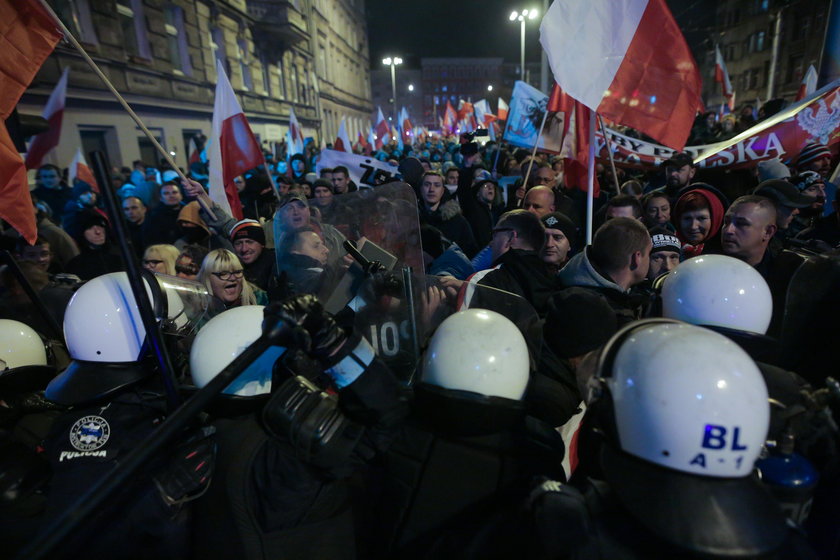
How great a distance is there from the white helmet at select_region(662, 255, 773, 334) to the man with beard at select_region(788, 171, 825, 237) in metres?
3.42

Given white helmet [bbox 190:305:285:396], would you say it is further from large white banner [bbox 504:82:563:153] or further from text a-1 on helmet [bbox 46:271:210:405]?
large white banner [bbox 504:82:563:153]

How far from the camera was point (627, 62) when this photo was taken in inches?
134

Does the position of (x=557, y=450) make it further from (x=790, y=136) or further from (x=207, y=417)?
(x=790, y=136)

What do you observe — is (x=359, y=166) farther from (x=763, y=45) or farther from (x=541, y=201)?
(x=763, y=45)

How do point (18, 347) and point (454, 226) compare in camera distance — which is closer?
point (18, 347)

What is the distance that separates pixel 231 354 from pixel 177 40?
20.8 m

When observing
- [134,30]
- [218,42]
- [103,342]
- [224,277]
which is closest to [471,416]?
[103,342]

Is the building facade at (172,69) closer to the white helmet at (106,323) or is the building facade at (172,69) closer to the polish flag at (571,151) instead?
the polish flag at (571,151)

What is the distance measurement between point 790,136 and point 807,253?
3156mm

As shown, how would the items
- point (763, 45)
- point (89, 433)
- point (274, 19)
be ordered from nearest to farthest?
point (89, 433) → point (274, 19) → point (763, 45)

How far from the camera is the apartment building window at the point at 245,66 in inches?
910

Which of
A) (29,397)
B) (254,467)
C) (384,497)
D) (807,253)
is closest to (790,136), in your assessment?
(807,253)

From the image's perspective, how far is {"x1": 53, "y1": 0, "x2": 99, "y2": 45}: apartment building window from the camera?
40.3 feet

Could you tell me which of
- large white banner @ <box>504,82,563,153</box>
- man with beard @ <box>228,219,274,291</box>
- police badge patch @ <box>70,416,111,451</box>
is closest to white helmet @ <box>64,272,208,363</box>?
police badge patch @ <box>70,416,111,451</box>
